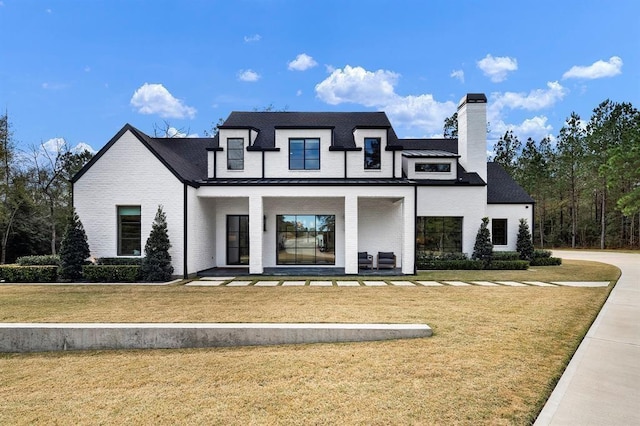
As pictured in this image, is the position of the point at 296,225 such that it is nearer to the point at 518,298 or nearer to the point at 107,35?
the point at 518,298

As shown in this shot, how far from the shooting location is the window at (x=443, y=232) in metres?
20.6

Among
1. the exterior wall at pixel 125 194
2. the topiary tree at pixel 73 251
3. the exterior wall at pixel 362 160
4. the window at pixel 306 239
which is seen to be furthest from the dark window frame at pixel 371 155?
the topiary tree at pixel 73 251

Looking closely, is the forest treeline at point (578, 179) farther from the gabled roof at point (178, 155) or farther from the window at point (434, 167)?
the gabled roof at point (178, 155)

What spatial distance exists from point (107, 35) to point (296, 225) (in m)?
16.4

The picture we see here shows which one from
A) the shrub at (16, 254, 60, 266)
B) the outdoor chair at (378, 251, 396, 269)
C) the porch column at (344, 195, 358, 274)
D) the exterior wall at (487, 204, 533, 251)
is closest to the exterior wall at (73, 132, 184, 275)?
the shrub at (16, 254, 60, 266)

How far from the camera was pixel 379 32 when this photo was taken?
21438 mm

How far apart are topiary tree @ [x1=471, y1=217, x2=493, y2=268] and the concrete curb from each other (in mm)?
14838

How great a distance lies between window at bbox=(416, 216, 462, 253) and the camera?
67.5 feet

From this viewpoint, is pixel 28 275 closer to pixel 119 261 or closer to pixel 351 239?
pixel 119 261

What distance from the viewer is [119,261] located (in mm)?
14961

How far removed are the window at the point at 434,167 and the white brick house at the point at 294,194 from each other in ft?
0.18

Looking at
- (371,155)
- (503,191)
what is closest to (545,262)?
(503,191)

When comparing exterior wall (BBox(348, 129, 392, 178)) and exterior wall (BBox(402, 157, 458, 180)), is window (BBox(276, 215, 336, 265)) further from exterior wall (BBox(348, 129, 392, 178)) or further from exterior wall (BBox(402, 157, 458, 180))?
exterior wall (BBox(402, 157, 458, 180))

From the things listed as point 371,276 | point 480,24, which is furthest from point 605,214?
Result: point 371,276
